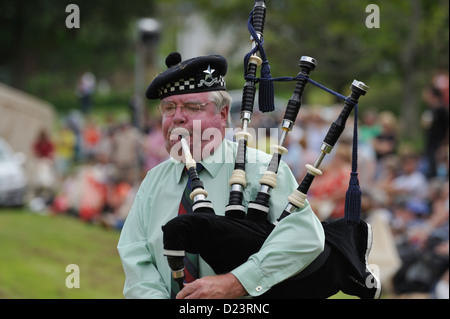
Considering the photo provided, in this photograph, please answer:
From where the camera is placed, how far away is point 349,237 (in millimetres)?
2902

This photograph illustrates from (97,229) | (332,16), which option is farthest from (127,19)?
(97,229)

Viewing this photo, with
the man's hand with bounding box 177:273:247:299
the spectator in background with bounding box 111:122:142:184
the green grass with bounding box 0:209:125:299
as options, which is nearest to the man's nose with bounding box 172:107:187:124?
the man's hand with bounding box 177:273:247:299

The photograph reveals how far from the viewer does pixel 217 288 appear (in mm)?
2658

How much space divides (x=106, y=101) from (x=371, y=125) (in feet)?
81.4

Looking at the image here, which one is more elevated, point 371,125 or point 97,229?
point 371,125

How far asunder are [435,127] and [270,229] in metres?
7.15

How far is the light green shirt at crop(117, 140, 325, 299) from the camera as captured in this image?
8.75ft

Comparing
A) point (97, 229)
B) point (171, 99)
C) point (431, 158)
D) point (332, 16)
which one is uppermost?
point (332, 16)

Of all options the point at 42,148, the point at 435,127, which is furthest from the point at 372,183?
the point at 42,148

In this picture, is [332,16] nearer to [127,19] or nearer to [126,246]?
[127,19]

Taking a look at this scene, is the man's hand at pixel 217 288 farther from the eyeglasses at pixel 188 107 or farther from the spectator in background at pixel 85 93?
the spectator in background at pixel 85 93

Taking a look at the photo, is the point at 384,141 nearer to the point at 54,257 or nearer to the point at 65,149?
the point at 54,257

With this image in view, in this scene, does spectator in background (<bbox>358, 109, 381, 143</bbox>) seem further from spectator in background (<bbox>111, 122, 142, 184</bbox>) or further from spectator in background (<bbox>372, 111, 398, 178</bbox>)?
spectator in background (<bbox>111, 122, 142, 184</bbox>)

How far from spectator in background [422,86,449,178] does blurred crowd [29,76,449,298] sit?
0.05 feet
